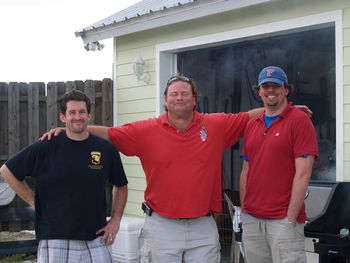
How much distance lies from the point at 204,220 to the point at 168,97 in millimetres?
828

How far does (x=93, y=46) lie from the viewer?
819cm

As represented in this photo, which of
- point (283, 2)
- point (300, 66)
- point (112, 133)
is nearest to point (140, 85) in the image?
point (300, 66)

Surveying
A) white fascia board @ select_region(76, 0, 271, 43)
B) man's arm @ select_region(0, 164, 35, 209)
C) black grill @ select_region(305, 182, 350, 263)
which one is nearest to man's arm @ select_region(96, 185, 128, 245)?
man's arm @ select_region(0, 164, 35, 209)

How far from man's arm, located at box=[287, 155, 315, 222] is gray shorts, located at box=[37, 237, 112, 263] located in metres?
1.25

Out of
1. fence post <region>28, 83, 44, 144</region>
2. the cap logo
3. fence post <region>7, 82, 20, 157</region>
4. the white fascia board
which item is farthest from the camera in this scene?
fence post <region>28, 83, 44, 144</region>

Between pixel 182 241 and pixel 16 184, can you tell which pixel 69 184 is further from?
pixel 182 241

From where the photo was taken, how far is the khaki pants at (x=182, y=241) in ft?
11.8

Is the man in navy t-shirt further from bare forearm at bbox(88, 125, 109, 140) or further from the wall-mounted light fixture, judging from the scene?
the wall-mounted light fixture

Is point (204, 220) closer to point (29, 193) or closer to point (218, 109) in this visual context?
point (29, 193)

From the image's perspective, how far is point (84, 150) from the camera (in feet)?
11.6

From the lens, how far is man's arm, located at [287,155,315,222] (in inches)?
138

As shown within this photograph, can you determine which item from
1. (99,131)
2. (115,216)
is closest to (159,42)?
(99,131)

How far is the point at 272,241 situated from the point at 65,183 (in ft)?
4.48

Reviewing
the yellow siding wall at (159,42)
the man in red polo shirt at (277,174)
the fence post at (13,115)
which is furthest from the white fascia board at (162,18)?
the man in red polo shirt at (277,174)
